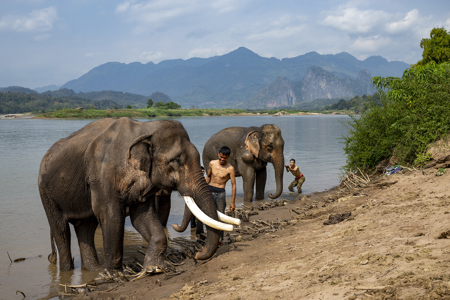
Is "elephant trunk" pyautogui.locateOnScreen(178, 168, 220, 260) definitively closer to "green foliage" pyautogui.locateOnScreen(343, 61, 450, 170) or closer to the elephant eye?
the elephant eye

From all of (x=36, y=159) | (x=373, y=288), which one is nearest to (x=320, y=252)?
(x=373, y=288)

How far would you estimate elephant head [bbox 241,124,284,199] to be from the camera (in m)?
13.7

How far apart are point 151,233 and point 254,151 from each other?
764 centimetres

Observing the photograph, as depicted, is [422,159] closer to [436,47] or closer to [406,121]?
[406,121]

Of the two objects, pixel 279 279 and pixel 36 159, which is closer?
pixel 279 279

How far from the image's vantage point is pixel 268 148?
13883 millimetres

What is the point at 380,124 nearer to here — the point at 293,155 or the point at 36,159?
the point at 293,155

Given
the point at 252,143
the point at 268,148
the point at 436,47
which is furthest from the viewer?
the point at 436,47

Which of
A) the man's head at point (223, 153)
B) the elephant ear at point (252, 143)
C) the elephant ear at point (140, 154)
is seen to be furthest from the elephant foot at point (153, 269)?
the elephant ear at point (252, 143)

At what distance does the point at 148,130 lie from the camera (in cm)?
680

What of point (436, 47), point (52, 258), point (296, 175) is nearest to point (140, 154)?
point (52, 258)

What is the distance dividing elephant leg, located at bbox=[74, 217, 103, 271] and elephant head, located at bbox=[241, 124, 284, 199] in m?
6.97

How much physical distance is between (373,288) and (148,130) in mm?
4108

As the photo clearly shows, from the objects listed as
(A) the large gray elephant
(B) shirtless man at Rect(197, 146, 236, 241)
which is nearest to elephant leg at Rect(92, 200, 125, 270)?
(B) shirtless man at Rect(197, 146, 236, 241)
